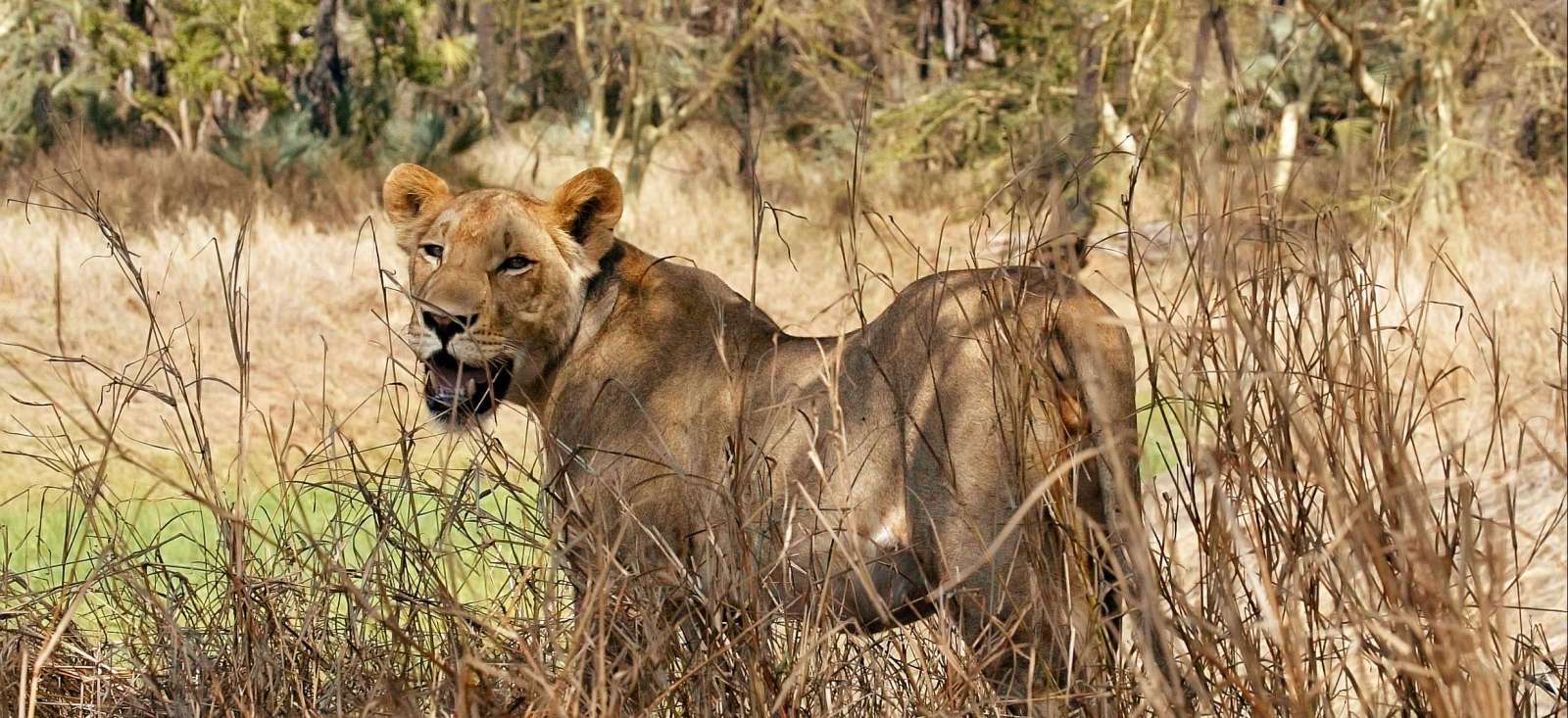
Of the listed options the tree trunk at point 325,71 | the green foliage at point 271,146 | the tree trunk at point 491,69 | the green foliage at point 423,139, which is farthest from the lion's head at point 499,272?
the tree trunk at point 491,69

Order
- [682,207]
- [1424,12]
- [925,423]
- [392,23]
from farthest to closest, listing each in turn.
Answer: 1. [392,23]
2. [682,207]
3. [1424,12]
4. [925,423]

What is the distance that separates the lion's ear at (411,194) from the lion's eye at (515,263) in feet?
0.82

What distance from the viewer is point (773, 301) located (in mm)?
12414

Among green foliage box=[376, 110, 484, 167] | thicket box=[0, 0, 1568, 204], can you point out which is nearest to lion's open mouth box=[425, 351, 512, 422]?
thicket box=[0, 0, 1568, 204]

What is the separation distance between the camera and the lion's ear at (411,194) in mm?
3482

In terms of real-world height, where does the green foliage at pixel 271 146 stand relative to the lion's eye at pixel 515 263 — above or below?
below

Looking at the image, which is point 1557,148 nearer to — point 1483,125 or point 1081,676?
point 1483,125

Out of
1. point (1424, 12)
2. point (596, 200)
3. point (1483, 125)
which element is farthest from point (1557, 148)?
point (596, 200)

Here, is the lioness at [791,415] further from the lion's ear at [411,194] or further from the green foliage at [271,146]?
the green foliage at [271,146]

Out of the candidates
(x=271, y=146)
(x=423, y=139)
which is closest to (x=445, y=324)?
(x=271, y=146)

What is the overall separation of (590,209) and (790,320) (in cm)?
812

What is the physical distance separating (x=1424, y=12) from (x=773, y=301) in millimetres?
6431

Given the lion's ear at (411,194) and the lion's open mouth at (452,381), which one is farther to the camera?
the lion's ear at (411,194)

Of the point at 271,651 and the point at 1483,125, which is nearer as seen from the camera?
the point at 271,651
